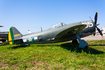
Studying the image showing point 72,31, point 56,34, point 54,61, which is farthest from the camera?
point 56,34

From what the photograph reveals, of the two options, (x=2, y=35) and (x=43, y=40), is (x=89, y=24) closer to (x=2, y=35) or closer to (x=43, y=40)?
(x=43, y=40)

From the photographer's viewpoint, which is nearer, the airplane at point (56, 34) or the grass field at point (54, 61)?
the grass field at point (54, 61)

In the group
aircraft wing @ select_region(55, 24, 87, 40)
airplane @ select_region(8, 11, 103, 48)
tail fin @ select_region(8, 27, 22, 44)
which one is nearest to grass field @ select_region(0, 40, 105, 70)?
aircraft wing @ select_region(55, 24, 87, 40)

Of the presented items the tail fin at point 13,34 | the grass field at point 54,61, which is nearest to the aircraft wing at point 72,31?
the grass field at point 54,61

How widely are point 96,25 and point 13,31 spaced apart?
970cm

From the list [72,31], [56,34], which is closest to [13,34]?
[56,34]

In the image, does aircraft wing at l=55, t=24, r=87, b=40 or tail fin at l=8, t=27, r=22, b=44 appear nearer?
aircraft wing at l=55, t=24, r=87, b=40

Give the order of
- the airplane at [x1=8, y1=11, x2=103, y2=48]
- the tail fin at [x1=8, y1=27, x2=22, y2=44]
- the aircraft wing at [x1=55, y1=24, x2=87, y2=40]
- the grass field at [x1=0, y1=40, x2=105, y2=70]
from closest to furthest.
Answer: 1. the grass field at [x1=0, y1=40, x2=105, y2=70]
2. the aircraft wing at [x1=55, y1=24, x2=87, y2=40]
3. the airplane at [x1=8, y1=11, x2=103, y2=48]
4. the tail fin at [x1=8, y1=27, x2=22, y2=44]

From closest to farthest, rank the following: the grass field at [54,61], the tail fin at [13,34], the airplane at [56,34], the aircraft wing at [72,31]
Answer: the grass field at [54,61]
the aircraft wing at [72,31]
the airplane at [56,34]
the tail fin at [13,34]

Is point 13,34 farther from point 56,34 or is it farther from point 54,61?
point 54,61

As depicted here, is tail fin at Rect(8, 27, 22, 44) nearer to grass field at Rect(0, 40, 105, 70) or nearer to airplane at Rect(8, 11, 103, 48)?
airplane at Rect(8, 11, 103, 48)

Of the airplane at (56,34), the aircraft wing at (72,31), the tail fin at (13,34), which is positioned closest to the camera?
the aircraft wing at (72,31)

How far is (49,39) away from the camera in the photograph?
6.95 meters

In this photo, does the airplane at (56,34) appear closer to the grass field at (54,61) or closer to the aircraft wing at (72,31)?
the aircraft wing at (72,31)
